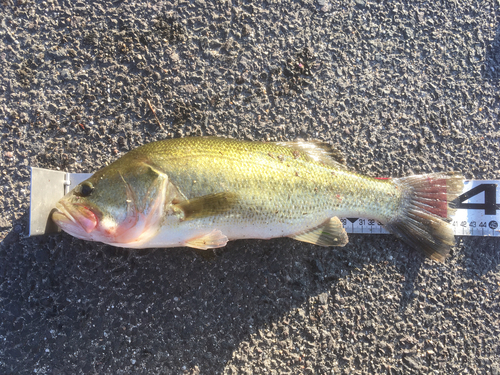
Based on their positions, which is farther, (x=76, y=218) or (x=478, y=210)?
(x=478, y=210)

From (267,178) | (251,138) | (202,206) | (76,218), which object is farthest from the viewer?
(251,138)

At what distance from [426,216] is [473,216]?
646 millimetres

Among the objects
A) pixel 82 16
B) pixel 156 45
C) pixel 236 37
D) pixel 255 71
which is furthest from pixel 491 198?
pixel 82 16

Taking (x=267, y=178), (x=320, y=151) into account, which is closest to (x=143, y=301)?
(x=267, y=178)

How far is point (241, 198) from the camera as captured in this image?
2396 mm

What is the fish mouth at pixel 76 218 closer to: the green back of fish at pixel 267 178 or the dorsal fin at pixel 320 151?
the green back of fish at pixel 267 178

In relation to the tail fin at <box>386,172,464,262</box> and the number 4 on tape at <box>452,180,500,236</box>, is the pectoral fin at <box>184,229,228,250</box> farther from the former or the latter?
the number 4 on tape at <box>452,180,500,236</box>

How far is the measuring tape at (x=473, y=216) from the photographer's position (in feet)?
9.68

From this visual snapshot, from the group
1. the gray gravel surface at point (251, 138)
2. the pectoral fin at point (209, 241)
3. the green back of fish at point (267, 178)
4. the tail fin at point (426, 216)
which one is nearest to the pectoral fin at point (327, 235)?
the green back of fish at point (267, 178)

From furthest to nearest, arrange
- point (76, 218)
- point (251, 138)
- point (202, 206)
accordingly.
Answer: point (251, 138) < point (202, 206) < point (76, 218)

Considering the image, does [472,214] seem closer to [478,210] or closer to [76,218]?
[478,210]

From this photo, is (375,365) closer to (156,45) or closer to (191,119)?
(191,119)

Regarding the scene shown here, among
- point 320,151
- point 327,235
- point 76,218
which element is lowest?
point 327,235

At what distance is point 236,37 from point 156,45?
0.80 meters
